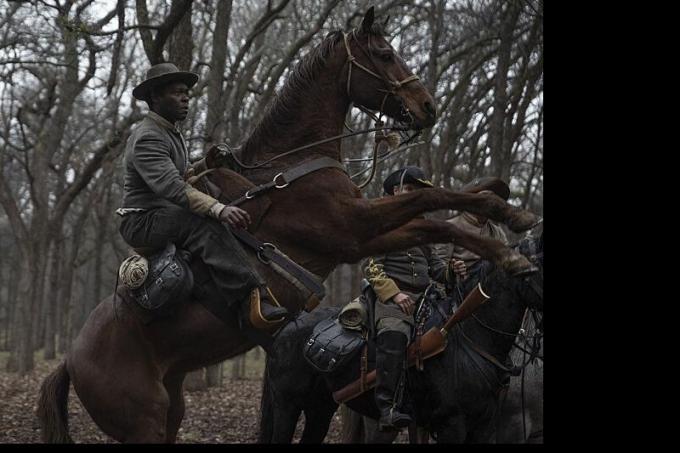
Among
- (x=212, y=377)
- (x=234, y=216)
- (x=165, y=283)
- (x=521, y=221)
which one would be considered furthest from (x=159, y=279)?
(x=212, y=377)

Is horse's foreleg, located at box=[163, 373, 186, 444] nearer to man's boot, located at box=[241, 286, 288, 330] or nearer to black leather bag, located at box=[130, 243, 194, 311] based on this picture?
black leather bag, located at box=[130, 243, 194, 311]

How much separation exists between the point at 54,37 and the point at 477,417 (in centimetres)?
1286

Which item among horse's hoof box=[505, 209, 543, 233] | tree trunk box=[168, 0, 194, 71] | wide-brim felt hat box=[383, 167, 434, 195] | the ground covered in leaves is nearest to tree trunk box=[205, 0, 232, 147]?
tree trunk box=[168, 0, 194, 71]

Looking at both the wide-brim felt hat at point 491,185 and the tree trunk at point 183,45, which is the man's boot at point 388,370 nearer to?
the wide-brim felt hat at point 491,185

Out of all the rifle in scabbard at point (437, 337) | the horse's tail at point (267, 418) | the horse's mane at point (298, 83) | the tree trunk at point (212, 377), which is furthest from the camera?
the tree trunk at point (212, 377)

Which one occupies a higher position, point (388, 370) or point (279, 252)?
point (279, 252)

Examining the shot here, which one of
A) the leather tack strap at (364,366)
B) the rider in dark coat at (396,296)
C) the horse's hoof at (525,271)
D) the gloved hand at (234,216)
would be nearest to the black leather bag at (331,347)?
the leather tack strap at (364,366)

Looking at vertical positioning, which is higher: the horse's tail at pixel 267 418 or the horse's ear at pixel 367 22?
the horse's ear at pixel 367 22

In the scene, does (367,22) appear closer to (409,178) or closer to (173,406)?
Result: (409,178)

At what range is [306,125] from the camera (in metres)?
6.22

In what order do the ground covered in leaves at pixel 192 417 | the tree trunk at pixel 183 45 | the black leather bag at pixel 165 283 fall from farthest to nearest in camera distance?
1. the tree trunk at pixel 183 45
2. the ground covered in leaves at pixel 192 417
3. the black leather bag at pixel 165 283

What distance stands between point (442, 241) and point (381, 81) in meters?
1.33

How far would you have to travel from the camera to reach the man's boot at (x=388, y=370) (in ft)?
22.6
